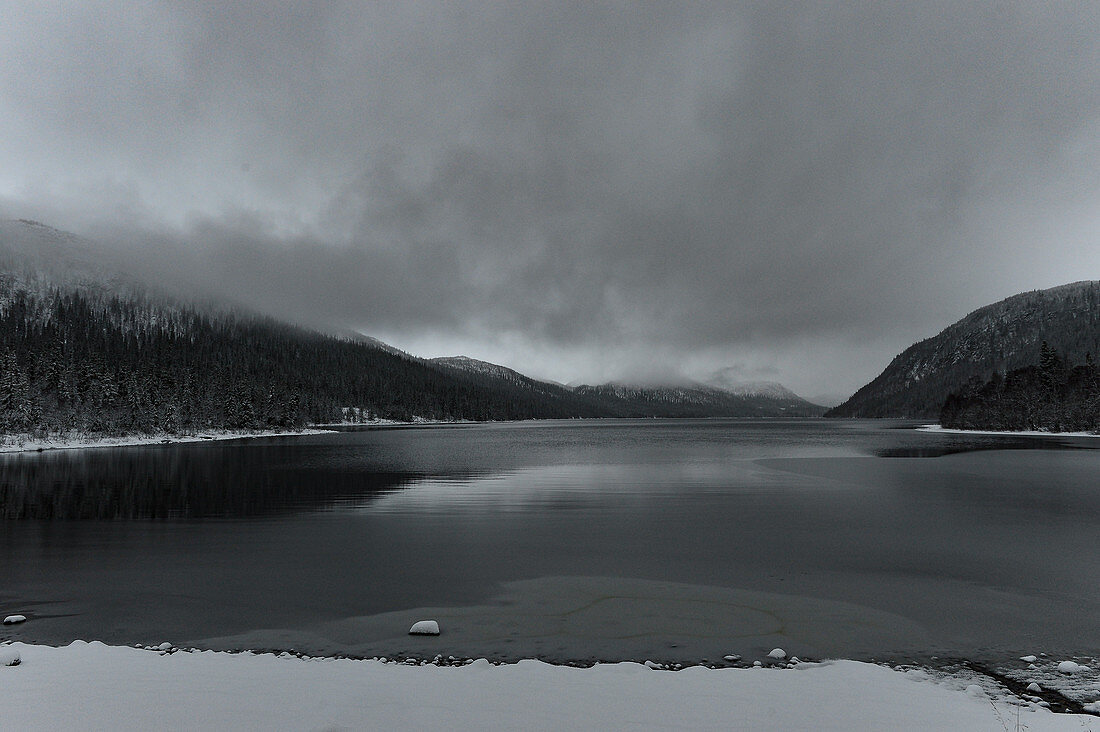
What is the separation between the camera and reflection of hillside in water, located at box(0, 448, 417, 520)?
28.0 meters

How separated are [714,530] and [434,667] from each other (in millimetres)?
16295

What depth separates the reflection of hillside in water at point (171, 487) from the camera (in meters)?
28.0

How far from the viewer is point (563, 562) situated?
18062 millimetres

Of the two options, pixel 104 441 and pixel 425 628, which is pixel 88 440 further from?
pixel 425 628

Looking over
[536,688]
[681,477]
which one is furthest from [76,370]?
[536,688]

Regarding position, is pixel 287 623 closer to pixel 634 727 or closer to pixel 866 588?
pixel 634 727

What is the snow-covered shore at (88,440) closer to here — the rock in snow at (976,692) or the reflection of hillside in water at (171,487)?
the reflection of hillside in water at (171,487)

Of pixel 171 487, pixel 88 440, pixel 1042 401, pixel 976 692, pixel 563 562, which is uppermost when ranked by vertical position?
pixel 1042 401

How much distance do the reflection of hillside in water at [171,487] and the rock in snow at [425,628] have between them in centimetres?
1947

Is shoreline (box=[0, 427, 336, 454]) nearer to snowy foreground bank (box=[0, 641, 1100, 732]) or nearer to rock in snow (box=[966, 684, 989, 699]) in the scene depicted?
snowy foreground bank (box=[0, 641, 1100, 732])

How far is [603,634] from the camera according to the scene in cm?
1166

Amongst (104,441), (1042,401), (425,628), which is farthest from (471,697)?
(1042,401)

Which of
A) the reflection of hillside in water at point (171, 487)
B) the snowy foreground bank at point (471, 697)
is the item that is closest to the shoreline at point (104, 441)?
the reflection of hillside in water at point (171, 487)

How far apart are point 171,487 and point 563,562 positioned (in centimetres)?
3103
